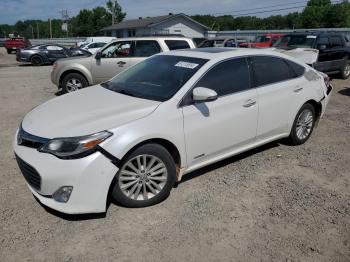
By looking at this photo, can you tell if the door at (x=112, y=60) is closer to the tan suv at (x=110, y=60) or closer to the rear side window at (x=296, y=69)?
the tan suv at (x=110, y=60)

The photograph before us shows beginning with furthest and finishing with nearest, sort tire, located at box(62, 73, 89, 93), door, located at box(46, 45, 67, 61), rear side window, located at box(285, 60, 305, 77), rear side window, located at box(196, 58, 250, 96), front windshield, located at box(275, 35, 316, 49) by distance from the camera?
door, located at box(46, 45, 67, 61)
front windshield, located at box(275, 35, 316, 49)
tire, located at box(62, 73, 89, 93)
rear side window, located at box(285, 60, 305, 77)
rear side window, located at box(196, 58, 250, 96)

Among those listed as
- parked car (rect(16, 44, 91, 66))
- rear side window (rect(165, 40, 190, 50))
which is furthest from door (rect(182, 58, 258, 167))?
parked car (rect(16, 44, 91, 66))

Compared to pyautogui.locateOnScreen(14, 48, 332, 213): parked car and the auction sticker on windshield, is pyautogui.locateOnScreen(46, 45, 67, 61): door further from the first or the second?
the auction sticker on windshield

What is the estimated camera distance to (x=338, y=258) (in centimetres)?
298

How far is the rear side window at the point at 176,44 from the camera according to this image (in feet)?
30.3

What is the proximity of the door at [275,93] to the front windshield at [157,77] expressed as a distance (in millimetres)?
953

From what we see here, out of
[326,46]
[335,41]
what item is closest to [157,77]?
[326,46]

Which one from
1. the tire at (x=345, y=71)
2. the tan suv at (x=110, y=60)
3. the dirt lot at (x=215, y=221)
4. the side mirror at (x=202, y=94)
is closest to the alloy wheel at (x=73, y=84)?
the tan suv at (x=110, y=60)

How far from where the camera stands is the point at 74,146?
10.4 feet

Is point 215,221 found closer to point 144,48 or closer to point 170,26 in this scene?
point 144,48

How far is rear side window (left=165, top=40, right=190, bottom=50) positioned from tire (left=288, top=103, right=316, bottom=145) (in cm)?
470

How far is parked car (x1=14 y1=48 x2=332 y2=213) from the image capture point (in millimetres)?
3201

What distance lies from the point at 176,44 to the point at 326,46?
19.0 feet

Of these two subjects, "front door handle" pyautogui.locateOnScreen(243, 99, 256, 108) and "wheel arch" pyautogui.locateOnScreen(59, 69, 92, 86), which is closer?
"front door handle" pyautogui.locateOnScreen(243, 99, 256, 108)
